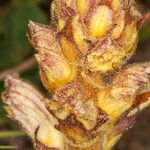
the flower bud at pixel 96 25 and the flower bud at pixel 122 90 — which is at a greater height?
the flower bud at pixel 96 25

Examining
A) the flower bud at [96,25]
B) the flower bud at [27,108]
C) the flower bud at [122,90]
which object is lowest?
the flower bud at [27,108]

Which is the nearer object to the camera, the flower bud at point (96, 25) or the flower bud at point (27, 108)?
the flower bud at point (96, 25)

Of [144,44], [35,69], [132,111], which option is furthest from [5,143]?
[132,111]

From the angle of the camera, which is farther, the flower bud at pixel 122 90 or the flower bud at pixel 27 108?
the flower bud at pixel 27 108

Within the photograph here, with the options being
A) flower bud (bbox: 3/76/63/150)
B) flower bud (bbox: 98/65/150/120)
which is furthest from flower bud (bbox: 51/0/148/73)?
flower bud (bbox: 3/76/63/150)

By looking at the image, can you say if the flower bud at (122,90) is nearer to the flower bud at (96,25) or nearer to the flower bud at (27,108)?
the flower bud at (96,25)

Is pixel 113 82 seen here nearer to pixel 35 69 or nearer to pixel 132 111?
pixel 132 111

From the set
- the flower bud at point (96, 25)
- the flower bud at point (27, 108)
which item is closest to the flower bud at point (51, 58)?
the flower bud at point (96, 25)

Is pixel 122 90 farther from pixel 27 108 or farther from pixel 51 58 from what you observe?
pixel 27 108

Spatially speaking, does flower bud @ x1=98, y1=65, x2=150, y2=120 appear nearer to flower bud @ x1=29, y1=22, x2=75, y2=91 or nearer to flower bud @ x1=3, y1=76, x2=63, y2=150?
flower bud @ x1=29, y1=22, x2=75, y2=91

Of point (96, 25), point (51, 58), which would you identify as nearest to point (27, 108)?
point (51, 58)

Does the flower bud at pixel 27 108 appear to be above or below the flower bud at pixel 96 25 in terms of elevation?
below
